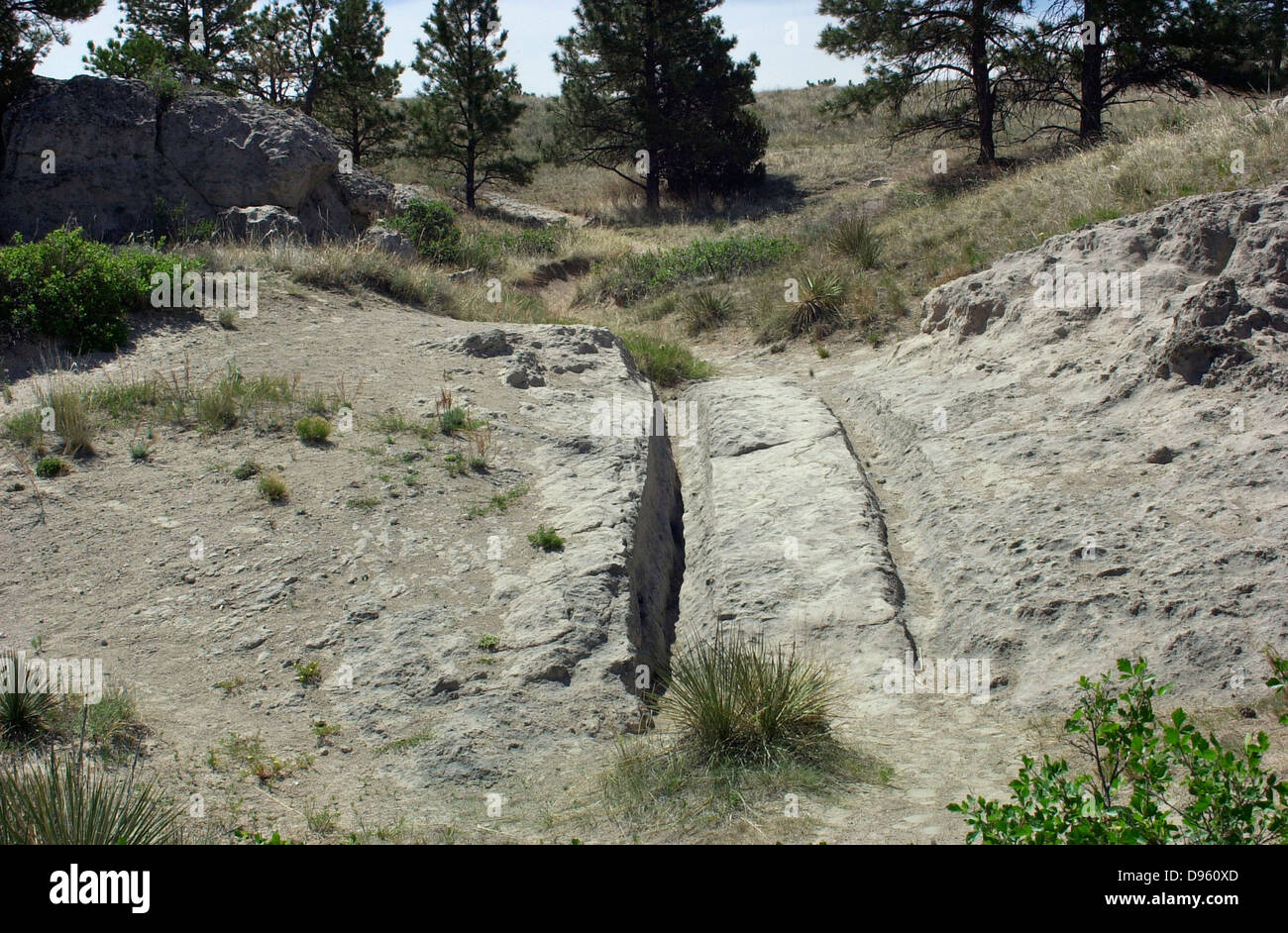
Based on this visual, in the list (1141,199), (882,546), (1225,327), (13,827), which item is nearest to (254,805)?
(13,827)

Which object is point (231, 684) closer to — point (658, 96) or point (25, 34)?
point (25, 34)

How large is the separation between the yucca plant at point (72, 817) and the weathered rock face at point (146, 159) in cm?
1243

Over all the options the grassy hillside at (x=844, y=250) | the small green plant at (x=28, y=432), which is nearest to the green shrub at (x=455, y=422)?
the small green plant at (x=28, y=432)

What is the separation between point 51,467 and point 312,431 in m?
1.96

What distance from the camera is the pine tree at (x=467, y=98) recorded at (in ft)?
89.4

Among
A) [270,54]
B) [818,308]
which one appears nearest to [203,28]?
[270,54]

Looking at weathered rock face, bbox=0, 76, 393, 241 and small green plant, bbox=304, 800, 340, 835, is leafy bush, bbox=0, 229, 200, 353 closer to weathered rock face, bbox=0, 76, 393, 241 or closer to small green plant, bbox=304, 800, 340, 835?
weathered rock face, bbox=0, 76, 393, 241

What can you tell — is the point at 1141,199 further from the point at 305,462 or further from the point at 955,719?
the point at 305,462

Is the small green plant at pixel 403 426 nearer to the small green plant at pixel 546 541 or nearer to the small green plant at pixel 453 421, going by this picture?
the small green plant at pixel 453 421

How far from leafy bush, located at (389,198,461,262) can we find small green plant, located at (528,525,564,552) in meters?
10.9

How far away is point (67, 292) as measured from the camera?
31.7ft

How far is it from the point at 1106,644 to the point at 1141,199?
25.9 ft

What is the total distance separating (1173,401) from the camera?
7.14 m

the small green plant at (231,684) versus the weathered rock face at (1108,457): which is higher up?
the weathered rock face at (1108,457)
